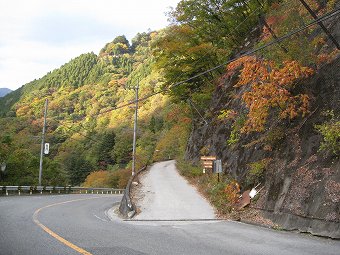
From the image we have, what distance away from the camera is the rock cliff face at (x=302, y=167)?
31.4ft

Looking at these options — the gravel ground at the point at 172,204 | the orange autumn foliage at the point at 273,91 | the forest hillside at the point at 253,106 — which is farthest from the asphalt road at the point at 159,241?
the orange autumn foliage at the point at 273,91

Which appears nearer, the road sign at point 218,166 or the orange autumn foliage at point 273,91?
the orange autumn foliage at point 273,91

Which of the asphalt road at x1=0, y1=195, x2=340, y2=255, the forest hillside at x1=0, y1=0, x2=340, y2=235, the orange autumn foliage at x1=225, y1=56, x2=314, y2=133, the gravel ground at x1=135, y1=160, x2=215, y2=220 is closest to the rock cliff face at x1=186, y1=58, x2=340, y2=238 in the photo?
the forest hillside at x1=0, y1=0, x2=340, y2=235

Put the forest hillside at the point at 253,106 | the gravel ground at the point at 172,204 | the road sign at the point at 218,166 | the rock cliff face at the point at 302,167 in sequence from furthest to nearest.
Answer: the road sign at the point at 218,166
the gravel ground at the point at 172,204
the forest hillside at the point at 253,106
the rock cliff face at the point at 302,167

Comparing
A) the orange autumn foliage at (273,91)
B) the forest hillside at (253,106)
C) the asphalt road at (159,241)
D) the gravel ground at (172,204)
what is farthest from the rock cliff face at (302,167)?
the gravel ground at (172,204)

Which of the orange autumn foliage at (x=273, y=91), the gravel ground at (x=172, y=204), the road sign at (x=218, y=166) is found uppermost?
the orange autumn foliage at (x=273, y=91)

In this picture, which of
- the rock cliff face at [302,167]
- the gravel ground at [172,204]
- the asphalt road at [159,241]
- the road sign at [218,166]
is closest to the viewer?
the asphalt road at [159,241]

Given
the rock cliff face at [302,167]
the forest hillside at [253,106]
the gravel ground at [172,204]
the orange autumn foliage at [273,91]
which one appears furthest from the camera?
the gravel ground at [172,204]

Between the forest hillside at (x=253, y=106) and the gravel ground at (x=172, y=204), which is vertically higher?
the forest hillside at (x=253, y=106)

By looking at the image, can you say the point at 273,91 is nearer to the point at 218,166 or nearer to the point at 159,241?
the point at 218,166

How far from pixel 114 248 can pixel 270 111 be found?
39.6 feet

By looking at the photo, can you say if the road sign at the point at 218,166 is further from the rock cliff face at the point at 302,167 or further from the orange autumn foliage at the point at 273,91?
the orange autumn foliage at the point at 273,91

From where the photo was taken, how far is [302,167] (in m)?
11.8

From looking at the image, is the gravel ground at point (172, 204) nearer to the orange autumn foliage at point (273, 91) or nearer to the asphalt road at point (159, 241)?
the asphalt road at point (159, 241)
